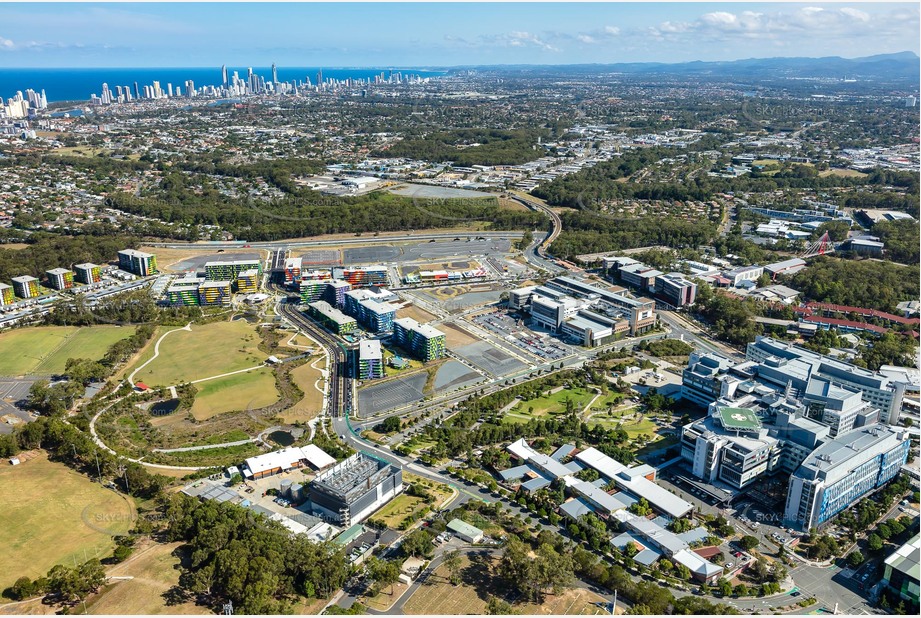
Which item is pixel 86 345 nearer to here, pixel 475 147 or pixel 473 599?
pixel 473 599

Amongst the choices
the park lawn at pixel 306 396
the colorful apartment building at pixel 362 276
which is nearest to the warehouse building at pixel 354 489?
the park lawn at pixel 306 396

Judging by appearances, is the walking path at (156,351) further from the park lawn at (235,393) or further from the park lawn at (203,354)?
the park lawn at (235,393)

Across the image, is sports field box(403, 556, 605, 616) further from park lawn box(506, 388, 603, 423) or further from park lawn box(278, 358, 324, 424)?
park lawn box(278, 358, 324, 424)

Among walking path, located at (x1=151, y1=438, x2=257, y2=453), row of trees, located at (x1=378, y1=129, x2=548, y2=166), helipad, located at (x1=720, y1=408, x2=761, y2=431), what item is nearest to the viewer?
helipad, located at (x1=720, y1=408, x2=761, y2=431)

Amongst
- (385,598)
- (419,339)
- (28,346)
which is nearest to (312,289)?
(419,339)

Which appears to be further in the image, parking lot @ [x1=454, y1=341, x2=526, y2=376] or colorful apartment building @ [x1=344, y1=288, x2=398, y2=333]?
colorful apartment building @ [x1=344, y1=288, x2=398, y2=333]

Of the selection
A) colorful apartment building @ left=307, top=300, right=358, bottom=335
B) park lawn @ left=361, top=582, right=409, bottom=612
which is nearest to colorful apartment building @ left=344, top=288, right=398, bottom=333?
colorful apartment building @ left=307, top=300, right=358, bottom=335
